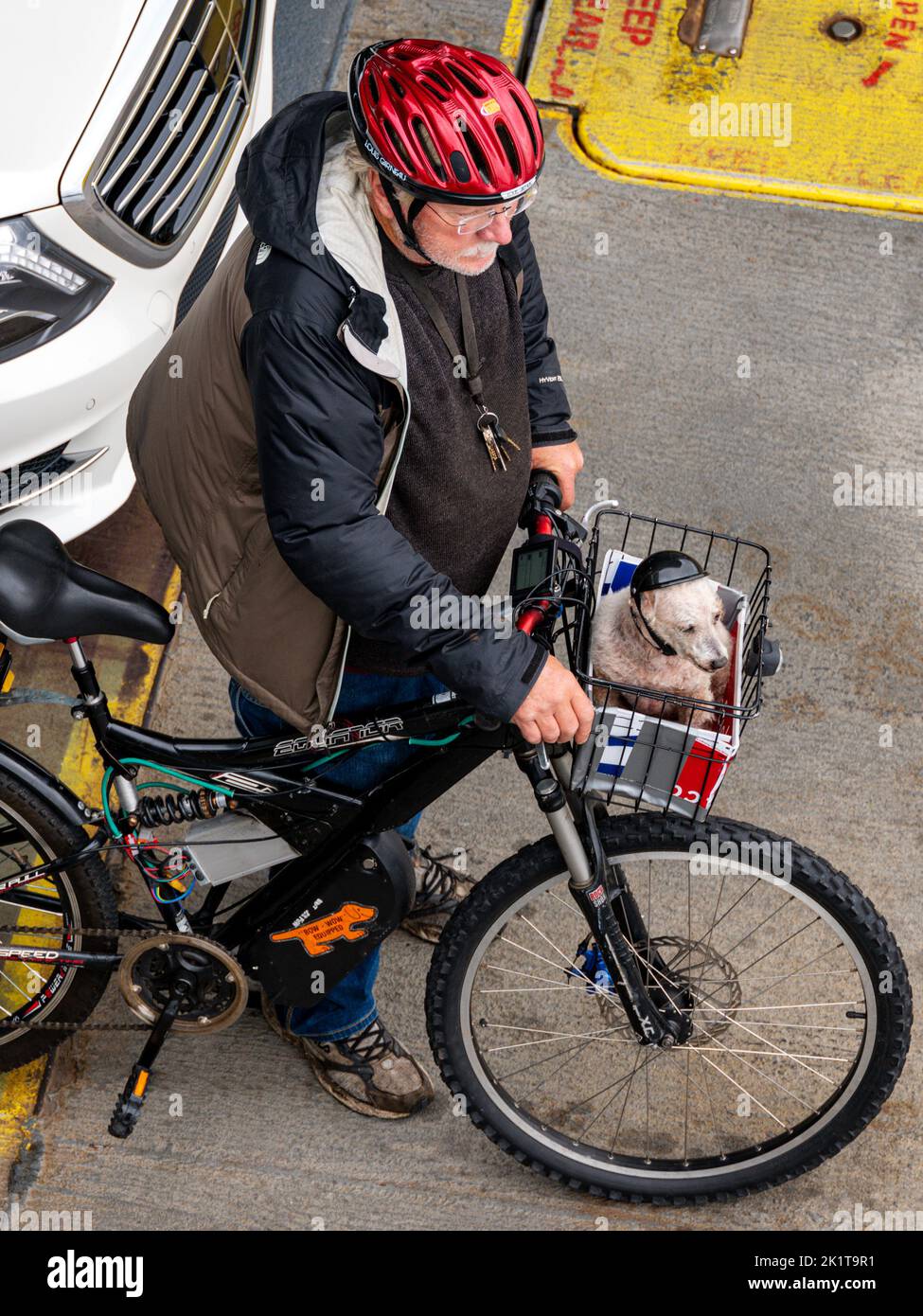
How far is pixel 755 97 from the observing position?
5605 millimetres

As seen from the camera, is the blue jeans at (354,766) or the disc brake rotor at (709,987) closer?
the blue jeans at (354,766)

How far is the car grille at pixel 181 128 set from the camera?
3.65m

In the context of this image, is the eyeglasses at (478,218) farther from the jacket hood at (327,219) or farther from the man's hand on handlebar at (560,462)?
the man's hand on handlebar at (560,462)

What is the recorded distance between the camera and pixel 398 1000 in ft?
11.7

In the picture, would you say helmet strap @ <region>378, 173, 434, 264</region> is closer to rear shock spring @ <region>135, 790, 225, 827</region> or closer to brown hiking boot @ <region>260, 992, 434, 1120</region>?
rear shock spring @ <region>135, 790, 225, 827</region>

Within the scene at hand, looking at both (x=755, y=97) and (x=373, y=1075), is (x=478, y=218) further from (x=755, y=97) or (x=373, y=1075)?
(x=755, y=97)

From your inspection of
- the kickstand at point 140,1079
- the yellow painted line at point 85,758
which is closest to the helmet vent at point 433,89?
the kickstand at point 140,1079

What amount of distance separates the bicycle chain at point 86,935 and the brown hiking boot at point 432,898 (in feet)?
2.45

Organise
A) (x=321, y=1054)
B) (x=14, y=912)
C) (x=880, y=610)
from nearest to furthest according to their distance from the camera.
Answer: (x=321, y=1054)
(x=14, y=912)
(x=880, y=610)

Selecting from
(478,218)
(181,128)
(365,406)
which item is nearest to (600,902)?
(365,406)

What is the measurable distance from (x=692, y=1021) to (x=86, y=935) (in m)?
1.45

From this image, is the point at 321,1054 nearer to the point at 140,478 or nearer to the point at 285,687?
the point at 285,687
